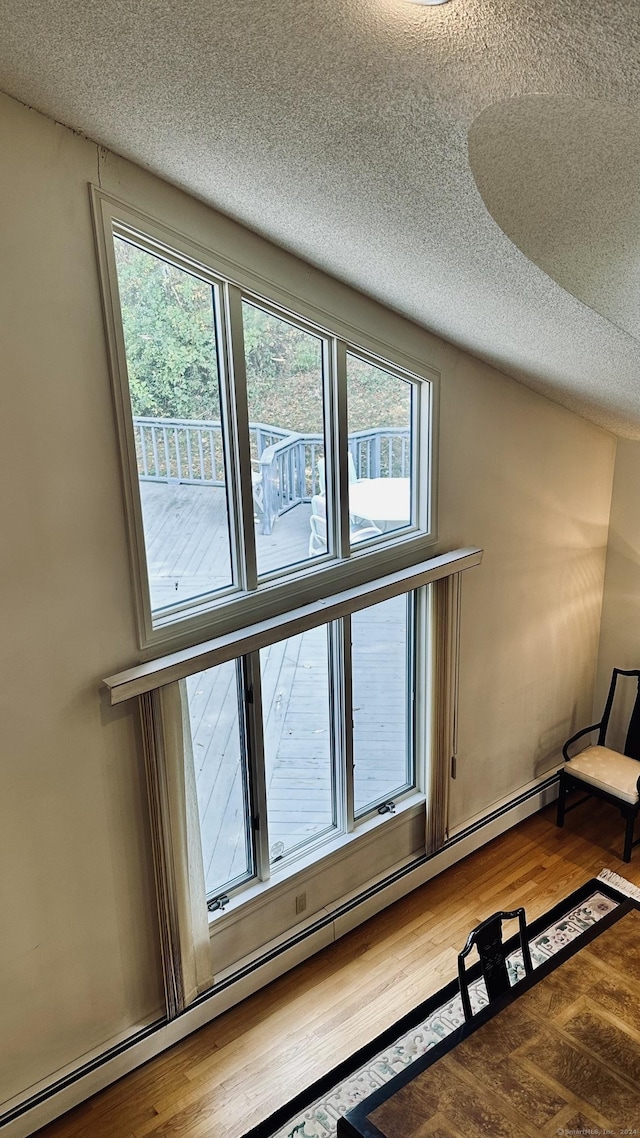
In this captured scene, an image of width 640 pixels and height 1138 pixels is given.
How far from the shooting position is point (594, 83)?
5.40 ft

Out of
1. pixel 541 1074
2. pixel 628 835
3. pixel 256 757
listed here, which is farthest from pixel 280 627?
pixel 628 835

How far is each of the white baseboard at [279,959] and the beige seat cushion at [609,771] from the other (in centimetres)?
32

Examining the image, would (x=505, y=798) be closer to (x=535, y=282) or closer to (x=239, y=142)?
(x=535, y=282)

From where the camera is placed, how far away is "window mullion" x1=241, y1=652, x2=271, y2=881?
3559mm

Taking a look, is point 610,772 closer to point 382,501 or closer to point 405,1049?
point 405,1049

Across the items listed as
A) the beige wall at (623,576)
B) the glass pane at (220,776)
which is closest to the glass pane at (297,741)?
the glass pane at (220,776)

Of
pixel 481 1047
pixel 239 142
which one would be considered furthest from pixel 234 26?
pixel 481 1047

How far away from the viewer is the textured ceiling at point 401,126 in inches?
62.9

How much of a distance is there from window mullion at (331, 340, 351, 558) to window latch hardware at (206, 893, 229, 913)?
5.30 feet

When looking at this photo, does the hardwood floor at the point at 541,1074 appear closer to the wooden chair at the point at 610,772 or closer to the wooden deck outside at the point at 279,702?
the wooden deck outside at the point at 279,702

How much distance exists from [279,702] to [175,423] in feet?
4.57

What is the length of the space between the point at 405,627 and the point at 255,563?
1130mm

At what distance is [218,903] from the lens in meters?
3.66

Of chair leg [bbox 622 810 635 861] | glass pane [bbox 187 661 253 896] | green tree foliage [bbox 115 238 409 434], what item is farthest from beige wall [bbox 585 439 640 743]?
glass pane [bbox 187 661 253 896]
